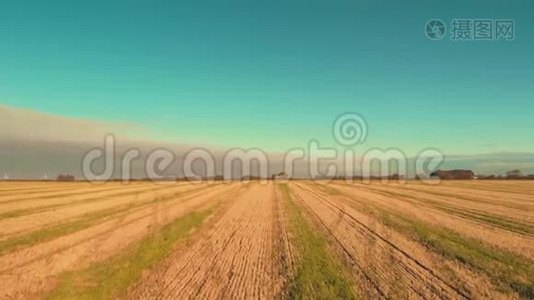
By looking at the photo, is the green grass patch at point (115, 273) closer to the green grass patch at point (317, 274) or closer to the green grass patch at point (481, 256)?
the green grass patch at point (317, 274)

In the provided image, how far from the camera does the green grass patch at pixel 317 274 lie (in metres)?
10.2

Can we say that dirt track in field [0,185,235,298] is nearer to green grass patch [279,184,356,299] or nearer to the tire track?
green grass patch [279,184,356,299]

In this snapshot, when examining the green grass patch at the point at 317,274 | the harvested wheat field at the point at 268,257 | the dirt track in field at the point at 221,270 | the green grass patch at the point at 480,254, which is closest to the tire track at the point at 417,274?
the harvested wheat field at the point at 268,257

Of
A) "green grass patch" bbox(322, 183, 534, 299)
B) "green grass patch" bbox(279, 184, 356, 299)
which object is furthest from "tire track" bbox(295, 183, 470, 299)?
"green grass patch" bbox(322, 183, 534, 299)

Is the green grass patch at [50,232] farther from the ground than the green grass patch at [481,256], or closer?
farther from the ground

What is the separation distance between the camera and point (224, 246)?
1650 centimetres

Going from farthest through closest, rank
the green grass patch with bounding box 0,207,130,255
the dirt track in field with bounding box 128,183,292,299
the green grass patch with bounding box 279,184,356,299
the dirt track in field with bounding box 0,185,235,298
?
the green grass patch with bounding box 0,207,130,255 → the dirt track in field with bounding box 0,185,235,298 → the dirt track in field with bounding box 128,183,292,299 → the green grass patch with bounding box 279,184,356,299

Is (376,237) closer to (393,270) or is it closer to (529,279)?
(393,270)

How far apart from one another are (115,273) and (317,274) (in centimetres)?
500

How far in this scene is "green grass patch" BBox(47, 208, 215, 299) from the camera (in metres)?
10.7

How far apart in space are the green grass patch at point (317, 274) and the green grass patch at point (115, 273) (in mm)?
3861

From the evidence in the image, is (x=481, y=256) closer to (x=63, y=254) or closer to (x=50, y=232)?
(x=63, y=254)

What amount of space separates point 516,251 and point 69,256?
13300mm

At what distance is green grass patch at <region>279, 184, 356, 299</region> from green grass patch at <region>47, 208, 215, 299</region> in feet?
12.7
